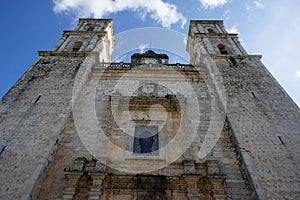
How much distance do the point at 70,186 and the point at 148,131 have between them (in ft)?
10.9

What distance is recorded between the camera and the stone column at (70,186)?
6.56m

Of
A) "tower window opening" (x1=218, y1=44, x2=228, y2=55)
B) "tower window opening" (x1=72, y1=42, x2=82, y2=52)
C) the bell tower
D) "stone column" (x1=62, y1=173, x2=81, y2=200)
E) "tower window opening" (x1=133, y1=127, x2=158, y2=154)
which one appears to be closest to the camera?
"stone column" (x1=62, y1=173, x2=81, y2=200)

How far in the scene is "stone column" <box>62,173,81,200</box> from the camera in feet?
21.5

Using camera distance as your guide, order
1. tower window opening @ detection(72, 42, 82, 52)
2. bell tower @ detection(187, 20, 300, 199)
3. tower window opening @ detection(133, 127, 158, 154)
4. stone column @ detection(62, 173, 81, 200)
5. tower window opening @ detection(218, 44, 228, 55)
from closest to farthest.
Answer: stone column @ detection(62, 173, 81, 200) < bell tower @ detection(187, 20, 300, 199) < tower window opening @ detection(133, 127, 158, 154) < tower window opening @ detection(218, 44, 228, 55) < tower window opening @ detection(72, 42, 82, 52)

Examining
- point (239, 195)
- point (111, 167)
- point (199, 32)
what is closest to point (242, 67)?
point (199, 32)

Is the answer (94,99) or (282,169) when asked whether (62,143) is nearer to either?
(94,99)

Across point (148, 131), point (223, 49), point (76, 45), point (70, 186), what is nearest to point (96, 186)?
point (70, 186)

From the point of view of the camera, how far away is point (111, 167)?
24.5 ft

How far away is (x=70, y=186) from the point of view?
22.1ft

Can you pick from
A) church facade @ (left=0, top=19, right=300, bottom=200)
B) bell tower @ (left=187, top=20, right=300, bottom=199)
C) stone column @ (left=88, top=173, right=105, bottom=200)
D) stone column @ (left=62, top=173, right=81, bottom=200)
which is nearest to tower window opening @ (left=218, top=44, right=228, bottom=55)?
bell tower @ (left=187, top=20, right=300, bottom=199)

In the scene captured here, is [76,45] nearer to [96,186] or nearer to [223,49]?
[223,49]

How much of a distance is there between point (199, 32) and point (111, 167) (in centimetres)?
→ 1176

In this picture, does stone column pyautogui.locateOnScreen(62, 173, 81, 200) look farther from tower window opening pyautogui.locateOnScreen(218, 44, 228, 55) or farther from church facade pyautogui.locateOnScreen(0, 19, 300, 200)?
tower window opening pyautogui.locateOnScreen(218, 44, 228, 55)

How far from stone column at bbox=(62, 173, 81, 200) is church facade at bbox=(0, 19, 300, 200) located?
0.09 feet
